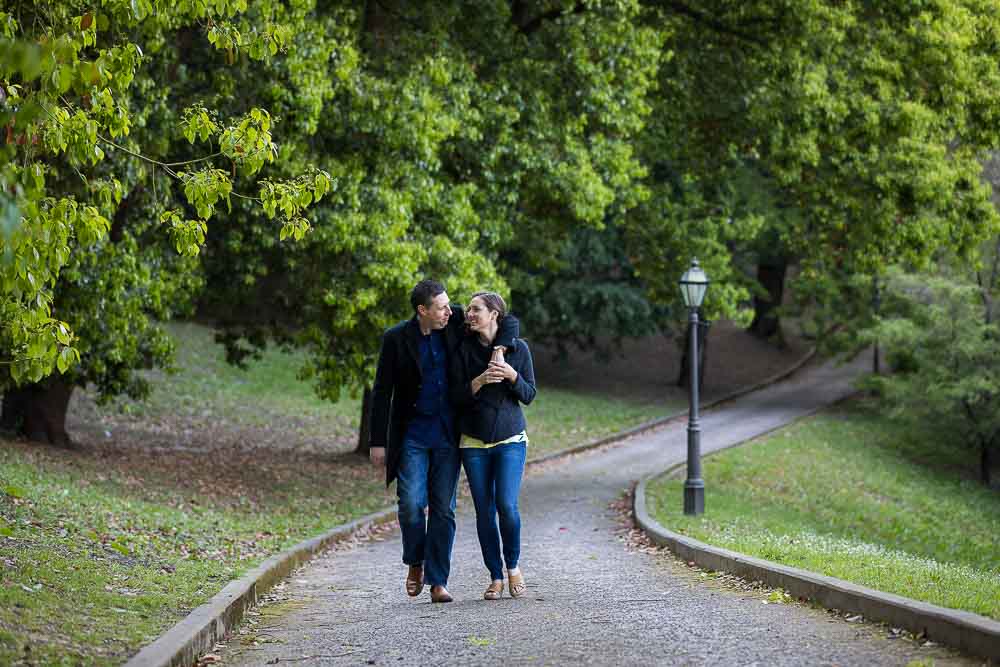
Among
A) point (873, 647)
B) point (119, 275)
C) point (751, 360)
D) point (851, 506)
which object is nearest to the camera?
point (873, 647)

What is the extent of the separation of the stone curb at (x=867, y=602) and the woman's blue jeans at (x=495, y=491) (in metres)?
2.05

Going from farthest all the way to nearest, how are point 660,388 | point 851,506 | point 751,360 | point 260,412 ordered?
point 751,360 → point 660,388 → point 260,412 → point 851,506

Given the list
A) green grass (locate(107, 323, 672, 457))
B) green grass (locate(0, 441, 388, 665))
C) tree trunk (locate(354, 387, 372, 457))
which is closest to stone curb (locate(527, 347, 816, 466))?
green grass (locate(107, 323, 672, 457))

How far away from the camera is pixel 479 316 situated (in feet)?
27.3

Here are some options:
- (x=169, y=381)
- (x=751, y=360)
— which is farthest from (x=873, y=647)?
(x=751, y=360)

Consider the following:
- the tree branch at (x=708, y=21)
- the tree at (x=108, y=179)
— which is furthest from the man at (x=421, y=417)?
the tree branch at (x=708, y=21)

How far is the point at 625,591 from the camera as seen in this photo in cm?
943

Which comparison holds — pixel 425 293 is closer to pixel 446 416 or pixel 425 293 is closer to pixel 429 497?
pixel 446 416

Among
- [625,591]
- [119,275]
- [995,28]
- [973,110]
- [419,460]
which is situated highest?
[995,28]

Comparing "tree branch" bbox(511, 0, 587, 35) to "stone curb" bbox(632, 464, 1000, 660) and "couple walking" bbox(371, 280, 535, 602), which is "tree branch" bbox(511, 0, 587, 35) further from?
"couple walking" bbox(371, 280, 535, 602)

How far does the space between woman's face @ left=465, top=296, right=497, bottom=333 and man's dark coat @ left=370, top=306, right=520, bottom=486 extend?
0.49 feet

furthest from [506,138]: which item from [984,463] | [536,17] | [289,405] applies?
[984,463]

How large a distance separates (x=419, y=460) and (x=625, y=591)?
2065 millimetres

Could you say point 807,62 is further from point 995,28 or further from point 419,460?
point 419,460
